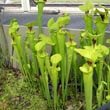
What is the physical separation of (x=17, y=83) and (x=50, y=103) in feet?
1.03

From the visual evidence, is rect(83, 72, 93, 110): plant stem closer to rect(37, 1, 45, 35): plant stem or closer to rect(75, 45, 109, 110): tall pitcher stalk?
rect(75, 45, 109, 110): tall pitcher stalk

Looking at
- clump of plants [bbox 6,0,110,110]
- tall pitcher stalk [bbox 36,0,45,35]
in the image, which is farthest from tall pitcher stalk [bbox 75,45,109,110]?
tall pitcher stalk [bbox 36,0,45,35]

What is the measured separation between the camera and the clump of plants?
1386 millimetres

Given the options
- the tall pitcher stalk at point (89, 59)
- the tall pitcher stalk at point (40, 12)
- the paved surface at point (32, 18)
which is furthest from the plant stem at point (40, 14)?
the tall pitcher stalk at point (89, 59)

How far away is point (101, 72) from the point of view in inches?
57.2

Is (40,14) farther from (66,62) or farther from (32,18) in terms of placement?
(32,18)

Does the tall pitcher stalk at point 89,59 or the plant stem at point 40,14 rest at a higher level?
the plant stem at point 40,14

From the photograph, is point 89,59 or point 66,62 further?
point 66,62

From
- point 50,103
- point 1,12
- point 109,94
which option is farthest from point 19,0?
point 109,94

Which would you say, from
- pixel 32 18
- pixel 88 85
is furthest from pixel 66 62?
pixel 32 18

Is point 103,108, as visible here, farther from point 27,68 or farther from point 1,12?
point 1,12

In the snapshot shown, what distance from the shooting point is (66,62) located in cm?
153

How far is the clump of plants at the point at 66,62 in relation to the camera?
1.39m

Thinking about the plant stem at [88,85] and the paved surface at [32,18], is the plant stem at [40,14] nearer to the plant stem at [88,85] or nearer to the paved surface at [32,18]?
the paved surface at [32,18]
